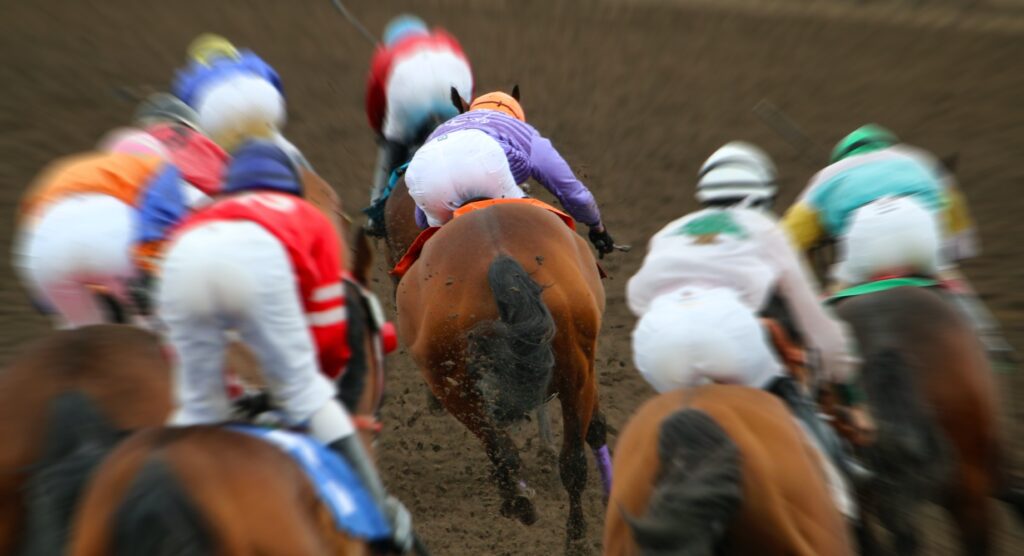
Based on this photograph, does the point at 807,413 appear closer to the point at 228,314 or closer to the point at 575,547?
the point at 228,314

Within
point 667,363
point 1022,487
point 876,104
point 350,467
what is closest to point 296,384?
point 350,467

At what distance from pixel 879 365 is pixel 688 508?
148cm

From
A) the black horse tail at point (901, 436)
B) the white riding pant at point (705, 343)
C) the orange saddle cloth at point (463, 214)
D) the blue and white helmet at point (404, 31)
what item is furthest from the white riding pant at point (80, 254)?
the blue and white helmet at point (404, 31)

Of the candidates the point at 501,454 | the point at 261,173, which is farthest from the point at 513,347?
the point at 261,173

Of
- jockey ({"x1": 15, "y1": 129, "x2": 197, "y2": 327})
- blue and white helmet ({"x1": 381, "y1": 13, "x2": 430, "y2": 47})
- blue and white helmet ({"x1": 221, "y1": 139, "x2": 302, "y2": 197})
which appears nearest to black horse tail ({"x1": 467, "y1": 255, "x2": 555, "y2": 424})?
jockey ({"x1": 15, "y1": 129, "x2": 197, "y2": 327})

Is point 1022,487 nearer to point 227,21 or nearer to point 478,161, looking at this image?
point 478,161

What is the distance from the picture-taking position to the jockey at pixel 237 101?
486cm

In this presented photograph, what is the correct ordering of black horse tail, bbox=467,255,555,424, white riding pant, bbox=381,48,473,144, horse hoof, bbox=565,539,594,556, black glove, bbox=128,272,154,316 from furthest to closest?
white riding pant, bbox=381,48,473,144 → horse hoof, bbox=565,539,594,556 → black horse tail, bbox=467,255,555,424 → black glove, bbox=128,272,154,316

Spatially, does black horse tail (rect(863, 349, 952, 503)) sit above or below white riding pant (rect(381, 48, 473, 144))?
below

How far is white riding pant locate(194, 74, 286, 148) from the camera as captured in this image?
191 inches

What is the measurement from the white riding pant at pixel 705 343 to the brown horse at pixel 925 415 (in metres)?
0.72

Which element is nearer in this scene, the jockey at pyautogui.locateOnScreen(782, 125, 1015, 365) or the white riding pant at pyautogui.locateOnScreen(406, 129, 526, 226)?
the jockey at pyautogui.locateOnScreen(782, 125, 1015, 365)

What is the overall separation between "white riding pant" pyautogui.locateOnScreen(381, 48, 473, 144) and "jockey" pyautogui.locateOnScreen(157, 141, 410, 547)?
12.2 feet

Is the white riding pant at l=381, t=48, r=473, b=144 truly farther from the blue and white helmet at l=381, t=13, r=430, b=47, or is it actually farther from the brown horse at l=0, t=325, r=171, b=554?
the brown horse at l=0, t=325, r=171, b=554
